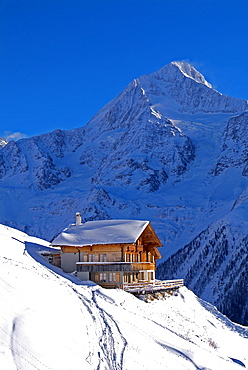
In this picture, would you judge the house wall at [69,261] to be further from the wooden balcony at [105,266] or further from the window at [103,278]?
the window at [103,278]

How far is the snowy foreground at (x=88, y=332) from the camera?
21.7m

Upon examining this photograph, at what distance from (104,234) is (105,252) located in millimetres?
1534

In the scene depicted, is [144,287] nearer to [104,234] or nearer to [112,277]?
[112,277]

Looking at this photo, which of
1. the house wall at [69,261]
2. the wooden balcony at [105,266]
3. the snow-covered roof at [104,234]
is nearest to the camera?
the wooden balcony at [105,266]

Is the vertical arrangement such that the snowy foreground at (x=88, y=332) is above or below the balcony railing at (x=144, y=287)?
below

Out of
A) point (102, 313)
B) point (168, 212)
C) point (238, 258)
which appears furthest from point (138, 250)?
point (168, 212)

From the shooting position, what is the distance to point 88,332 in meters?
25.2

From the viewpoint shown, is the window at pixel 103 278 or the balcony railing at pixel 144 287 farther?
the window at pixel 103 278

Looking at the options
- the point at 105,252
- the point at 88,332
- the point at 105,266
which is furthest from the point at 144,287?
the point at 88,332

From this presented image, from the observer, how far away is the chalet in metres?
42.5

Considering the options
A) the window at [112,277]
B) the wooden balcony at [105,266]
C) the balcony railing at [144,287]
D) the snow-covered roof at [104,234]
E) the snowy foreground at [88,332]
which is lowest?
the snowy foreground at [88,332]

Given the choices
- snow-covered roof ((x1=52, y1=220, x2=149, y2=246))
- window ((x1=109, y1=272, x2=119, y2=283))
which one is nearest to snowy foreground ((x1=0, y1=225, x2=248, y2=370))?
window ((x1=109, y1=272, x2=119, y2=283))

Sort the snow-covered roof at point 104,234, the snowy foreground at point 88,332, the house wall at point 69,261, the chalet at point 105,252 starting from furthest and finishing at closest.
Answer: the house wall at point 69,261, the snow-covered roof at point 104,234, the chalet at point 105,252, the snowy foreground at point 88,332

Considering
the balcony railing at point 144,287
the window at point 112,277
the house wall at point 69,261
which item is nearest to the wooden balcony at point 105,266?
the window at point 112,277
